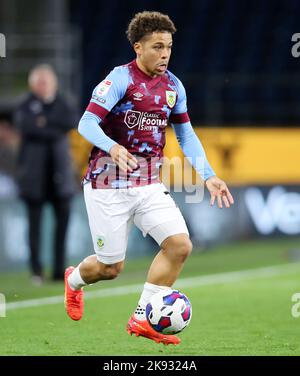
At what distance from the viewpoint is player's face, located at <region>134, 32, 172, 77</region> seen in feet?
24.2

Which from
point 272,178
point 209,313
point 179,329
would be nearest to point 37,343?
point 179,329

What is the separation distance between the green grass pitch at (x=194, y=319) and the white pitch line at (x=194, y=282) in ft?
0.07

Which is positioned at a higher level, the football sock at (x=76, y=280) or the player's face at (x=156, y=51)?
the player's face at (x=156, y=51)

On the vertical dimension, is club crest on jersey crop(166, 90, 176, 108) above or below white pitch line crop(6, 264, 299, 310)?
above

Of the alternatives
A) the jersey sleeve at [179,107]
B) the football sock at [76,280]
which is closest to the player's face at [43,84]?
the football sock at [76,280]

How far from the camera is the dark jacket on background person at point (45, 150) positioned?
478 inches

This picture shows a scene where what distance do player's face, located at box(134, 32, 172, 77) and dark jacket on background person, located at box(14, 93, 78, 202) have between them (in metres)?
4.74

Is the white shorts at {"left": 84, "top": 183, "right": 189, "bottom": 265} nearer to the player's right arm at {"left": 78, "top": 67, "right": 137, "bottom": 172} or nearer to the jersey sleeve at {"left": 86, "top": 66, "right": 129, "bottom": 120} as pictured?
the player's right arm at {"left": 78, "top": 67, "right": 137, "bottom": 172}

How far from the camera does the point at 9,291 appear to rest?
1122 cm

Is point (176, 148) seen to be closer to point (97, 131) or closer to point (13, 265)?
point (13, 265)

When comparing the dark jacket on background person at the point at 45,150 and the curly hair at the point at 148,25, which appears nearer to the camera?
the curly hair at the point at 148,25

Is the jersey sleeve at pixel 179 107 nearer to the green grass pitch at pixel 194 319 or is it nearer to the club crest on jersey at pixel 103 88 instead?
the club crest on jersey at pixel 103 88

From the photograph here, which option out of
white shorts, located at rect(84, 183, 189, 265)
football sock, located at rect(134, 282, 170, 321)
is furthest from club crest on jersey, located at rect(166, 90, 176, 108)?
football sock, located at rect(134, 282, 170, 321)

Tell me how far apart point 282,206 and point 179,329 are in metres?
9.59
